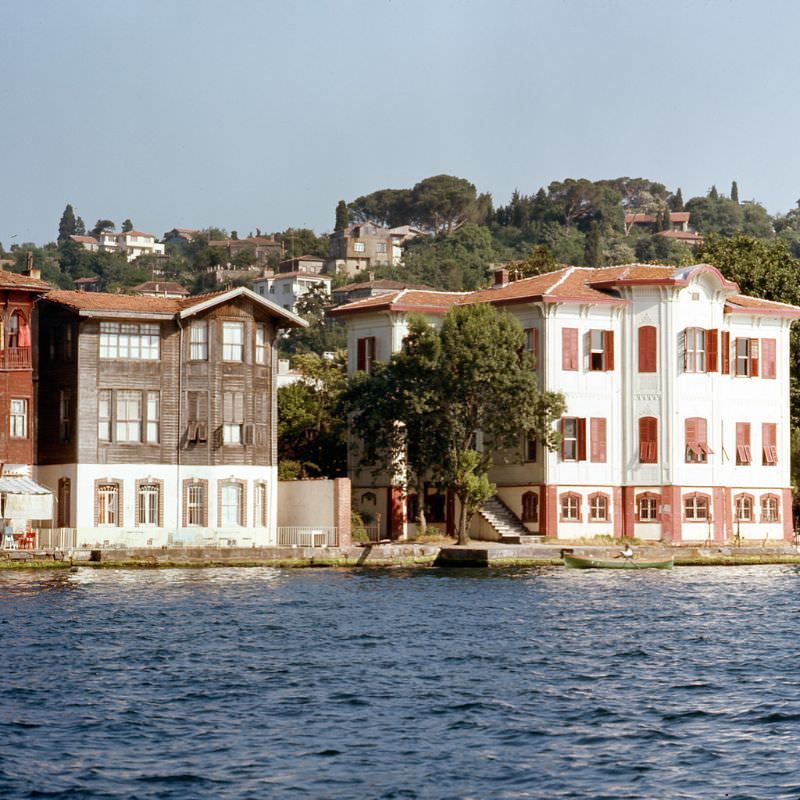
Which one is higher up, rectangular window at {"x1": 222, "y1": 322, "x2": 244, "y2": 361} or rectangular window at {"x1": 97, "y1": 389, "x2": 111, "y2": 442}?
rectangular window at {"x1": 222, "y1": 322, "x2": 244, "y2": 361}

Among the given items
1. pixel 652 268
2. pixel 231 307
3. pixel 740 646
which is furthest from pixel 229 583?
pixel 652 268

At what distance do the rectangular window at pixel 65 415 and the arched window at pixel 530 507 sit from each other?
67.2 feet

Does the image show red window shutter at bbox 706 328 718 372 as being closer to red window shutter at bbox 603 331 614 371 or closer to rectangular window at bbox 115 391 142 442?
red window shutter at bbox 603 331 614 371

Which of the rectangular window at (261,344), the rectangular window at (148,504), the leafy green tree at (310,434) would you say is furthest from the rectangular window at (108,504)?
the leafy green tree at (310,434)

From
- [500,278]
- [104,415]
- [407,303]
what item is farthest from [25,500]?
[500,278]

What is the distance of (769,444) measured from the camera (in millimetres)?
79500

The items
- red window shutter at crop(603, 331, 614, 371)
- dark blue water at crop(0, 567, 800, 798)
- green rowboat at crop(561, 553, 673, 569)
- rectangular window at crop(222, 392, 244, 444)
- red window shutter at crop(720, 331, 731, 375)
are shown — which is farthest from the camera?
red window shutter at crop(720, 331, 731, 375)

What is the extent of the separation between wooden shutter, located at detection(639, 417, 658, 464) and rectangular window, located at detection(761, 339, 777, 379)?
23.8 feet

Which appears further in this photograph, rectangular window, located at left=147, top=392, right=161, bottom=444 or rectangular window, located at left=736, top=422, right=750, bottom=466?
rectangular window, located at left=736, top=422, right=750, bottom=466

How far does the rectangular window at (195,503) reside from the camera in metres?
69.8

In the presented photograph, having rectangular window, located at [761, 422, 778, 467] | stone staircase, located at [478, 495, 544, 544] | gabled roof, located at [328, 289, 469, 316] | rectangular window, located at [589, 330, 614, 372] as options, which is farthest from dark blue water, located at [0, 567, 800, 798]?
gabled roof, located at [328, 289, 469, 316]

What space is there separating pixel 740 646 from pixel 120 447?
3322 centimetres

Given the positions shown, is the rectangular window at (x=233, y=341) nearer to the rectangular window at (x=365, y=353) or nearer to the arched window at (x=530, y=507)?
the rectangular window at (x=365, y=353)

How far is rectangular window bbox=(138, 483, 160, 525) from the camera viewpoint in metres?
68.8
